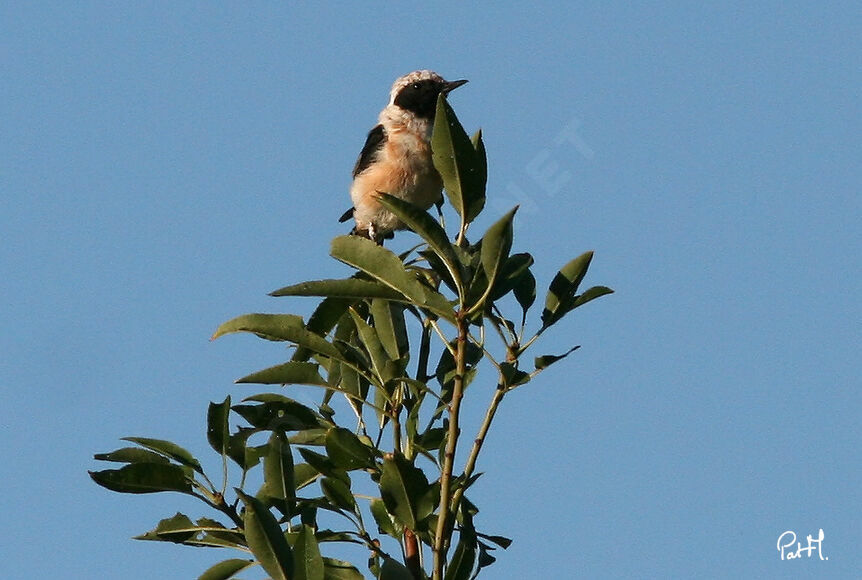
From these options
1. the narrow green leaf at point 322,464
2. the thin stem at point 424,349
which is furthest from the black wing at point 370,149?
the narrow green leaf at point 322,464

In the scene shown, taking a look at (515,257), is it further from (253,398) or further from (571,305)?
(253,398)

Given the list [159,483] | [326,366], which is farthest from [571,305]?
[159,483]

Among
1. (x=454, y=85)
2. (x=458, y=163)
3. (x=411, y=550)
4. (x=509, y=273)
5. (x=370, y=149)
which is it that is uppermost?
(x=454, y=85)

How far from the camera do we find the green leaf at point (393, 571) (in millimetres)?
2572

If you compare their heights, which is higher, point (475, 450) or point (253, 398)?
point (253, 398)

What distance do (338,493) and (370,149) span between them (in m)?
4.32

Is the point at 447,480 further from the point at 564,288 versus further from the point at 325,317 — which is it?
the point at 325,317

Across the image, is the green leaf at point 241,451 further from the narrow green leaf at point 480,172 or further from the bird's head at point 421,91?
the bird's head at point 421,91

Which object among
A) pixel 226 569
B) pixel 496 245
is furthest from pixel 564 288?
pixel 226 569

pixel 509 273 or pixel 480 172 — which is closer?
pixel 509 273

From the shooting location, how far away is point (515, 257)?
9.46 feet

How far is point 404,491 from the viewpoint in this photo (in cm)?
275

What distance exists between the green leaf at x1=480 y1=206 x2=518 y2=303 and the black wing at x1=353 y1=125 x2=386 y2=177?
4284 millimetres

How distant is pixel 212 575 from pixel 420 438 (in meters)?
0.69
